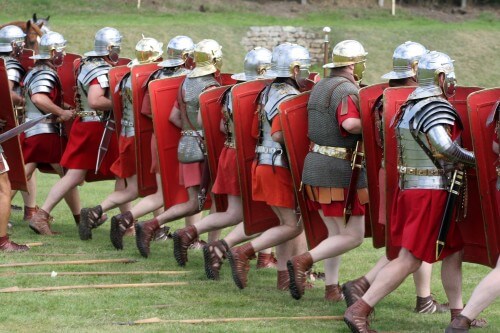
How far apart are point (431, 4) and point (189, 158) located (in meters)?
26.4

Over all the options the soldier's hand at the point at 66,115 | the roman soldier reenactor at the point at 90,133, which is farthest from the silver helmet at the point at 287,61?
the soldier's hand at the point at 66,115

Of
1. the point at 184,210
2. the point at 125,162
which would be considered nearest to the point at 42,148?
the point at 125,162

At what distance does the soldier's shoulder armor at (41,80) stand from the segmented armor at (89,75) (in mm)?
257

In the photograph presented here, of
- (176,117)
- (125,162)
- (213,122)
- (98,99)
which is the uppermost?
(213,122)

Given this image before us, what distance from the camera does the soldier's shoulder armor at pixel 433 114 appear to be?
728cm

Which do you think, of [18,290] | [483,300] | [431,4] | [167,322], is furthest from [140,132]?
[431,4]

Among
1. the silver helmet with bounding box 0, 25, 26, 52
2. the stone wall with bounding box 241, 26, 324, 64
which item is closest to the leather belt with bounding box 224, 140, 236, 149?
the silver helmet with bounding box 0, 25, 26, 52

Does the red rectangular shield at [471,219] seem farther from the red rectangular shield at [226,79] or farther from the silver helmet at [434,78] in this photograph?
the red rectangular shield at [226,79]

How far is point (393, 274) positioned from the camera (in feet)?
24.7

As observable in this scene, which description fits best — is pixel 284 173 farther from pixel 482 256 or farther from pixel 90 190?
pixel 90 190

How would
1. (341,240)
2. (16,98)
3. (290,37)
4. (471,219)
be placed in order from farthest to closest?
1. (290,37)
2. (16,98)
3. (341,240)
4. (471,219)

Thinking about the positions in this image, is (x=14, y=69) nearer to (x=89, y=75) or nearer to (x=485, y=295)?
(x=89, y=75)

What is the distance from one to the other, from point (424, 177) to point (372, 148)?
0.65 m

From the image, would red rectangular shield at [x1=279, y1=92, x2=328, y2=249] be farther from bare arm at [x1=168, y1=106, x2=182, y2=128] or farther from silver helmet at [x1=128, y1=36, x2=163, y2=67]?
silver helmet at [x1=128, y1=36, x2=163, y2=67]
